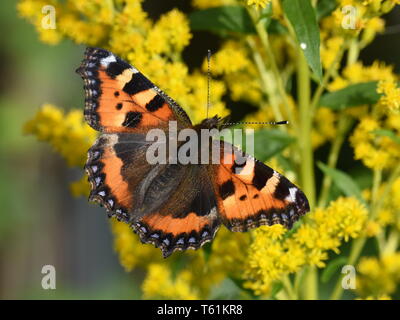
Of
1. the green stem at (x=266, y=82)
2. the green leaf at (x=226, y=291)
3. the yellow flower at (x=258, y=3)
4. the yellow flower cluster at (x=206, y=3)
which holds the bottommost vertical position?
the green leaf at (x=226, y=291)

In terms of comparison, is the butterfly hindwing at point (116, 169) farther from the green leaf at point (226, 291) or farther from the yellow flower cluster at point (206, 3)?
the yellow flower cluster at point (206, 3)

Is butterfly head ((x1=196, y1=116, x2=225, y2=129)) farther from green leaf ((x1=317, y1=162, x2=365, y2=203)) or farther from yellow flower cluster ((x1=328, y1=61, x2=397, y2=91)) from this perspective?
yellow flower cluster ((x1=328, y1=61, x2=397, y2=91))

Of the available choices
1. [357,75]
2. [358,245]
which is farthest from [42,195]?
[358,245]

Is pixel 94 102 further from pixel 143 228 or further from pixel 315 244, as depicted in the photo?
pixel 315 244

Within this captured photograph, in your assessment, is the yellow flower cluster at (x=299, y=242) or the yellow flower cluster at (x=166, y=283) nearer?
the yellow flower cluster at (x=299, y=242)

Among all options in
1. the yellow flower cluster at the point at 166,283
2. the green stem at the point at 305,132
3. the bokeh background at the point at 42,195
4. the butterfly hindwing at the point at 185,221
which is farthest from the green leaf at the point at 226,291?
the bokeh background at the point at 42,195

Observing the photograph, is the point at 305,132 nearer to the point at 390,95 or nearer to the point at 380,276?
the point at 390,95

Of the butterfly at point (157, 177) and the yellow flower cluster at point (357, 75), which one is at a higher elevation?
the yellow flower cluster at point (357, 75)
